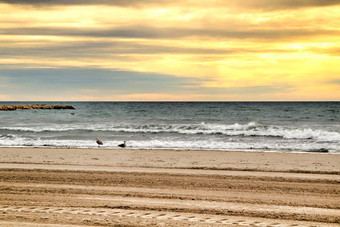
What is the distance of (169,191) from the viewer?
340 inches

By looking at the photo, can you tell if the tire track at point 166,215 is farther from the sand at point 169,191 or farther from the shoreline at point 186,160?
the shoreline at point 186,160

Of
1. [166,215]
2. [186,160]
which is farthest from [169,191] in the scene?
[186,160]

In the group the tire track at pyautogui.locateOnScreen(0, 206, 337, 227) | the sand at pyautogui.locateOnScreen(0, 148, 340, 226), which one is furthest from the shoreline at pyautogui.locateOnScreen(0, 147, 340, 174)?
the tire track at pyautogui.locateOnScreen(0, 206, 337, 227)

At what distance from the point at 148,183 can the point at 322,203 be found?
4.33m

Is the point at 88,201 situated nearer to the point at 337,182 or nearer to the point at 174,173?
the point at 174,173

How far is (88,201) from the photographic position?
7688 millimetres

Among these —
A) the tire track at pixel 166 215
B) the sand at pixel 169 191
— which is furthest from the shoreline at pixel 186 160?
the tire track at pixel 166 215

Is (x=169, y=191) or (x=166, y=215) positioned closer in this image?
(x=166, y=215)

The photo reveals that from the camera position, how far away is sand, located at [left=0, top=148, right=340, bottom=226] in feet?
21.3

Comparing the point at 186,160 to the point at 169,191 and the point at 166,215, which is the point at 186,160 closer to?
the point at 169,191

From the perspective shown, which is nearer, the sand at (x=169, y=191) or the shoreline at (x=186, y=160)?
the sand at (x=169, y=191)

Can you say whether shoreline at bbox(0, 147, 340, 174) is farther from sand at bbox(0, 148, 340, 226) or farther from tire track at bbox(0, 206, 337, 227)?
tire track at bbox(0, 206, 337, 227)

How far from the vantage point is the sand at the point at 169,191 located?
6504mm

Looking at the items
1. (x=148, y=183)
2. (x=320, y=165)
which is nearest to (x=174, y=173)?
(x=148, y=183)
